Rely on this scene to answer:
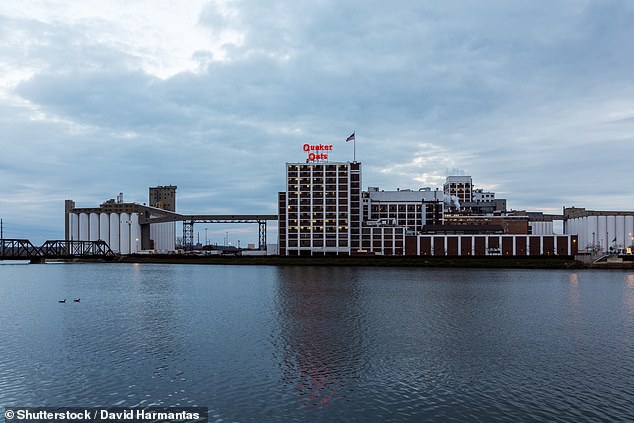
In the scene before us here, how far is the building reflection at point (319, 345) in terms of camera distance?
37.9 metres

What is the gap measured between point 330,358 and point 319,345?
585cm

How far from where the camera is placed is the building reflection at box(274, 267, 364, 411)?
37875mm

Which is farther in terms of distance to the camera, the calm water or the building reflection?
the building reflection

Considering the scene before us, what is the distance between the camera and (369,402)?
113ft

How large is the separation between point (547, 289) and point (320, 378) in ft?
299

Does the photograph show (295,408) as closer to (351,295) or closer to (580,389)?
(580,389)

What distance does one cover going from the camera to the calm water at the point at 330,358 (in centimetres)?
3400

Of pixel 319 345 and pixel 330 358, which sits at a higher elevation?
pixel 330 358

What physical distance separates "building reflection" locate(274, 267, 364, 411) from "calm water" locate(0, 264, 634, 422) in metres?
0.22

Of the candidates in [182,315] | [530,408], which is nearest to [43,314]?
[182,315]

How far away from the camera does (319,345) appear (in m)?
52.5

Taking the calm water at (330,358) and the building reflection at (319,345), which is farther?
the building reflection at (319,345)

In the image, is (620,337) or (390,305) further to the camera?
(390,305)

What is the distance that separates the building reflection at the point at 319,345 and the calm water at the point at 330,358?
8.6 inches
